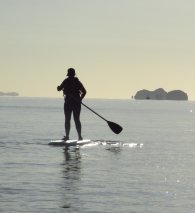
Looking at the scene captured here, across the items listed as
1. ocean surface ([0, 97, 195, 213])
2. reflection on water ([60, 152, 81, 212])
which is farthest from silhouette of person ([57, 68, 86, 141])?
reflection on water ([60, 152, 81, 212])

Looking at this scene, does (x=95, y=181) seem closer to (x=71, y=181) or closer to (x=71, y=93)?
(x=71, y=181)

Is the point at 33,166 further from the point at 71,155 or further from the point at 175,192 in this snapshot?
the point at 175,192

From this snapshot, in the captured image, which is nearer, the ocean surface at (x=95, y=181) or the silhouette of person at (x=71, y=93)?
the ocean surface at (x=95, y=181)

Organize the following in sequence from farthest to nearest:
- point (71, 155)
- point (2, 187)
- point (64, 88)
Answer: point (64, 88) < point (71, 155) < point (2, 187)

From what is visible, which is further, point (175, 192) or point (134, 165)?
point (134, 165)

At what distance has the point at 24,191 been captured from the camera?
10664mm

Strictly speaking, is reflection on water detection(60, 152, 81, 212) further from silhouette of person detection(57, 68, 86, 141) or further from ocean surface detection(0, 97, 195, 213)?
silhouette of person detection(57, 68, 86, 141)

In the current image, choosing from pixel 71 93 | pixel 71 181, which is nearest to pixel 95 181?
pixel 71 181

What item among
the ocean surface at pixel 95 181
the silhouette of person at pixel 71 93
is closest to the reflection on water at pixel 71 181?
the ocean surface at pixel 95 181

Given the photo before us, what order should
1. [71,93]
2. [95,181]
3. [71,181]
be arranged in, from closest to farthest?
[71,181]
[95,181]
[71,93]

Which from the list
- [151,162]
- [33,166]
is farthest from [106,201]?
[151,162]

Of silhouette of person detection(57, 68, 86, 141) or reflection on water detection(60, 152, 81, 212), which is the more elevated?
silhouette of person detection(57, 68, 86, 141)

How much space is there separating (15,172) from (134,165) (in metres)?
3.17

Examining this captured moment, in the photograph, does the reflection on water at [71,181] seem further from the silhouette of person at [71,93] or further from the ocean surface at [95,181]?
the silhouette of person at [71,93]
